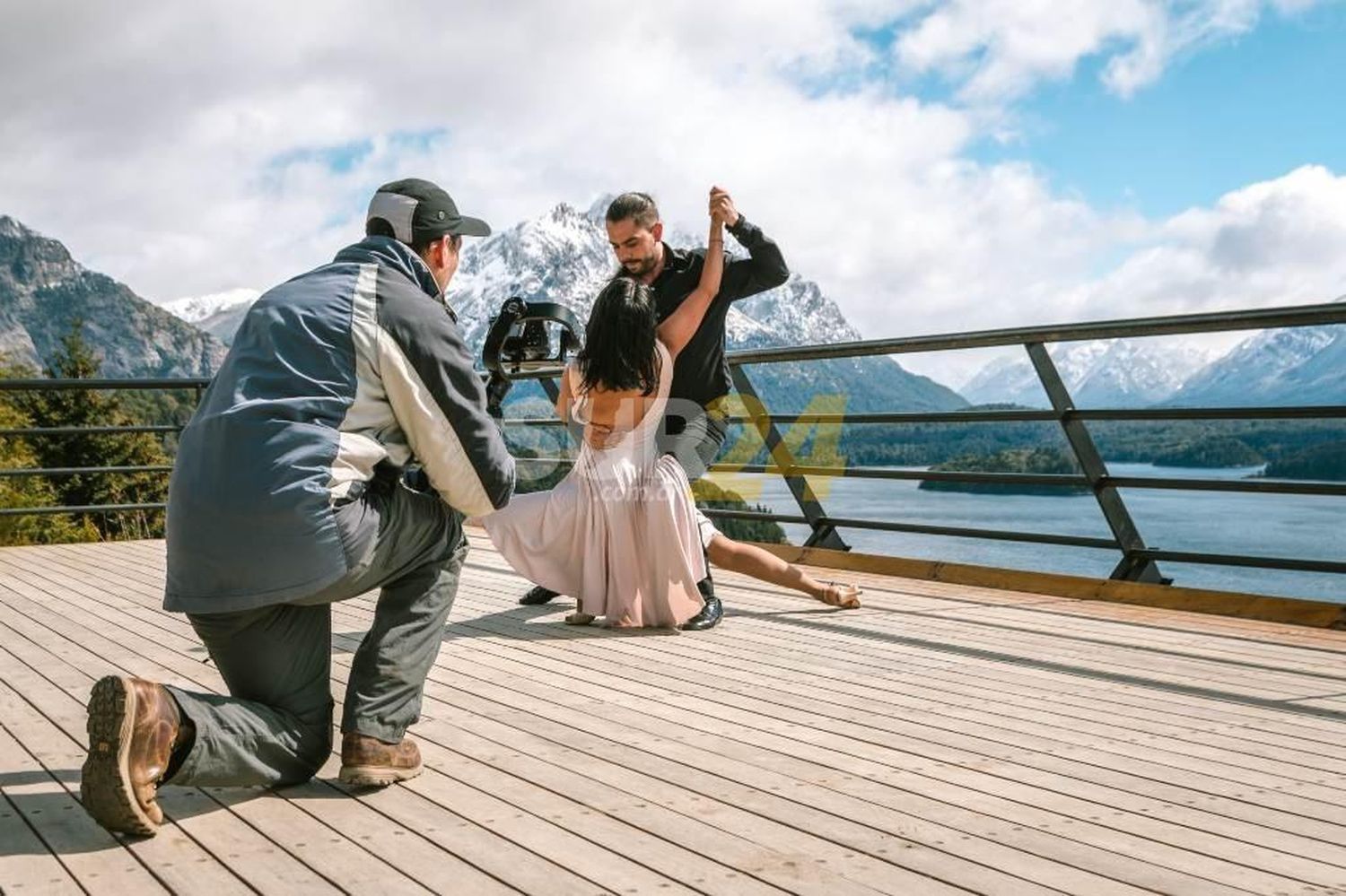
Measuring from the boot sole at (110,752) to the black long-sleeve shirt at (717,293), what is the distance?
2.88 metres

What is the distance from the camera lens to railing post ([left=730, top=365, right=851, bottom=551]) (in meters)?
6.50

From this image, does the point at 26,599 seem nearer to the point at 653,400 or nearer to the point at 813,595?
the point at 653,400

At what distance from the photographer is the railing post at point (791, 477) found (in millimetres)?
6496

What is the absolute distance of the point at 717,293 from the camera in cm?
475

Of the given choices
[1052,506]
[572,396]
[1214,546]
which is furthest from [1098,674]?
[1052,506]

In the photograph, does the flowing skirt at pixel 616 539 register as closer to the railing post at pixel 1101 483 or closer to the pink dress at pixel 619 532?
the pink dress at pixel 619 532

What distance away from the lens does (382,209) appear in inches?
105

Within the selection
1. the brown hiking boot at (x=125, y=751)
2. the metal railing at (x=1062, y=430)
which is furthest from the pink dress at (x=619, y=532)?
the brown hiking boot at (x=125, y=751)

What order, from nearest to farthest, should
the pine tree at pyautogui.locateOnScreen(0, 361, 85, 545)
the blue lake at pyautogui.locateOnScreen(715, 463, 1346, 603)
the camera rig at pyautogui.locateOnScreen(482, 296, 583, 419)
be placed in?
the camera rig at pyautogui.locateOnScreen(482, 296, 583, 419) → the pine tree at pyautogui.locateOnScreen(0, 361, 85, 545) → the blue lake at pyautogui.locateOnScreen(715, 463, 1346, 603)

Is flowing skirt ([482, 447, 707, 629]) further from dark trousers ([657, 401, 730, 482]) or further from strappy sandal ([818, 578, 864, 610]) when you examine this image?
strappy sandal ([818, 578, 864, 610])

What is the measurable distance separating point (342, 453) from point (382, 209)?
570 mm

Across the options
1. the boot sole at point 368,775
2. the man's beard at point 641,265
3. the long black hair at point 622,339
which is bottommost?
the boot sole at point 368,775

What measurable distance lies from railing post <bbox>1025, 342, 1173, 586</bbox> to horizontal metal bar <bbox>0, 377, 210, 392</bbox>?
4.38 m

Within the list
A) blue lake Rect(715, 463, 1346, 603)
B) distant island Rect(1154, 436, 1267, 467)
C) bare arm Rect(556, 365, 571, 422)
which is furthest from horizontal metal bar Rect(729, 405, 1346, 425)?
distant island Rect(1154, 436, 1267, 467)
